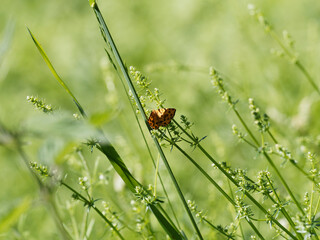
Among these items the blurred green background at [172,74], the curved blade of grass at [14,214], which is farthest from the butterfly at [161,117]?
the blurred green background at [172,74]

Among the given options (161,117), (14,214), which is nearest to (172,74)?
(161,117)

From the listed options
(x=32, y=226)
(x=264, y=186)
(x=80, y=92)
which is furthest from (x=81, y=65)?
(x=264, y=186)

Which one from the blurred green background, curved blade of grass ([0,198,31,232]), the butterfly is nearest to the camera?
curved blade of grass ([0,198,31,232])

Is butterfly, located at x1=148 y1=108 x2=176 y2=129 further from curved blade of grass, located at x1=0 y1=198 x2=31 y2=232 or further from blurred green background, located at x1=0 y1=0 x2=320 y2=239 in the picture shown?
blurred green background, located at x1=0 y1=0 x2=320 y2=239

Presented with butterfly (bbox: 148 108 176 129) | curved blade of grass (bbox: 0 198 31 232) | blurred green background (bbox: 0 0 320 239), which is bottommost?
curved blade of grass (bbox: 0 198 31 232)

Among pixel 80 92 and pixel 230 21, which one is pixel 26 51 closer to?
pixel 80 92

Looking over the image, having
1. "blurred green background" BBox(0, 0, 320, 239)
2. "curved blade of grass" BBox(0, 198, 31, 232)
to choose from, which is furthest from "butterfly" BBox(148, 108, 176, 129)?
"blurred green background" BBox(0, 0, 320, 239)

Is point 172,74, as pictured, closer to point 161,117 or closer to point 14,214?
point 161,117
